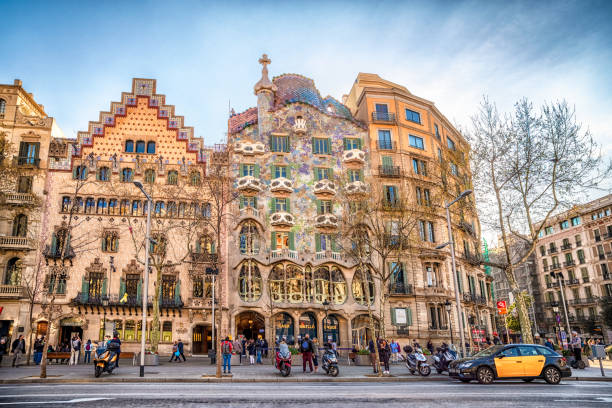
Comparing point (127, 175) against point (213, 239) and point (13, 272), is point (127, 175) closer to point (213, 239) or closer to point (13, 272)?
point (213, 239)

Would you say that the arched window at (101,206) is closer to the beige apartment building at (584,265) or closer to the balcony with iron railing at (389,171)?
the balcony with iron railing at (389,171)

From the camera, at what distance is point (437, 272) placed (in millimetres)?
41219

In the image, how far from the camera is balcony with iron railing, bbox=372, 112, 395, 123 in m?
44.7

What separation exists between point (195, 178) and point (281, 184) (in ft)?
24.7

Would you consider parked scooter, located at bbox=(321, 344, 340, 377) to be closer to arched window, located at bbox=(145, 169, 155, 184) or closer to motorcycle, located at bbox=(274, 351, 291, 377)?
motorcycle, located at bbox=(274, 351, 291, 377)

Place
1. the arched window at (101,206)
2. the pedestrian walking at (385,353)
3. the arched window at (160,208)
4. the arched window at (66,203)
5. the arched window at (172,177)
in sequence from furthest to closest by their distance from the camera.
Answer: the arched window at (172,177)
the arched window at (160,208)
the arched window at (101,206)
the arched window at (66,203)
the pedestrian walking at (385,353)

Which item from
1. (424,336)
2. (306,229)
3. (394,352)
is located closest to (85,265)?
(306,229)

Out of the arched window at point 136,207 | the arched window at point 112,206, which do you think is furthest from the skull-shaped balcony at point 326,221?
the arched window at point 112,206

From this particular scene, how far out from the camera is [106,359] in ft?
60.5

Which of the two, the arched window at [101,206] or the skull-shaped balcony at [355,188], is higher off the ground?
the skull-shaped balcony at [355,188]

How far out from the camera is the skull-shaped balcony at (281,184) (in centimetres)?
4094

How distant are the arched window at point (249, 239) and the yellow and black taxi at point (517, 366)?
2429 cm

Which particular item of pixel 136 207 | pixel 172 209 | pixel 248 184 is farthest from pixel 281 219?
pixel 136 207

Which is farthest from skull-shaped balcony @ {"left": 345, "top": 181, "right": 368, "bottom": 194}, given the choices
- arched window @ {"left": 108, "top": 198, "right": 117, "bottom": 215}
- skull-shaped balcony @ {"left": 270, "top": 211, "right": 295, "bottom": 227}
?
arched window @ {"left": 108, "top": 198, "right": 117, "bottom": 215}
